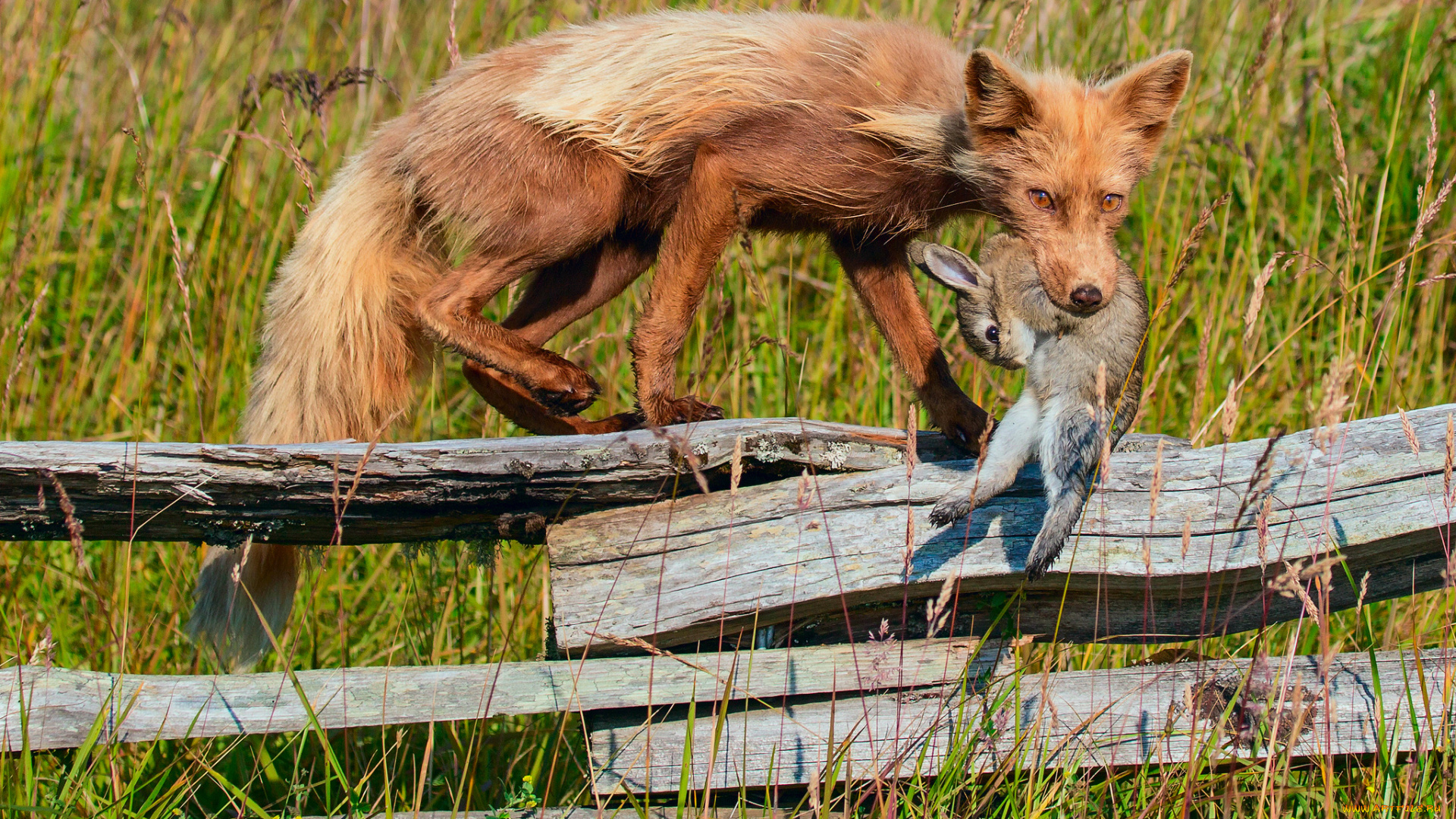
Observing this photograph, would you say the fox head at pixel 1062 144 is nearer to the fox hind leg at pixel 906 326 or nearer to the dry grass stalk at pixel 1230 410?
the fox hind leg at pixel 906 326

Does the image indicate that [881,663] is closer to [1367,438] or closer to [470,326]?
[1367,438]

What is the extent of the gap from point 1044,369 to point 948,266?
0.33 metres

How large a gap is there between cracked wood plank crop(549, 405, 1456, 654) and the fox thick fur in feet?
0.44

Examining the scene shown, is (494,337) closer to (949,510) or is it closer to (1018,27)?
(949,510)

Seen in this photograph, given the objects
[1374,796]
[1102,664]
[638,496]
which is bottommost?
[1102,664]

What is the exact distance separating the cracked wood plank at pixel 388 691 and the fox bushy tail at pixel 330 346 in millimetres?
542

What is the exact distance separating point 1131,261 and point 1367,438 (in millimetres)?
2154

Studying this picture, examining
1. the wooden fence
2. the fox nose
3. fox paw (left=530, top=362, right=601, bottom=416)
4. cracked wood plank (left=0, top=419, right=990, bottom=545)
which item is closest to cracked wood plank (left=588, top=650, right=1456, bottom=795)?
the wooden fence

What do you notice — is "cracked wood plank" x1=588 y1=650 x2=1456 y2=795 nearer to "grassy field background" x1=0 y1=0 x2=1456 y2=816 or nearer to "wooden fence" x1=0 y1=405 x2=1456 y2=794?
"wooden fence" x1=0 y1=405 x2=1456 y2=794

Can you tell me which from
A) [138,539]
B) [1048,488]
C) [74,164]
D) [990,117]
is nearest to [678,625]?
[1048,488]

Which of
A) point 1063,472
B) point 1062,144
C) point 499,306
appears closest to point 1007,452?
point 1063,472

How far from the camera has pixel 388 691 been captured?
7.39ft

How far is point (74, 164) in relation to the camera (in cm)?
430

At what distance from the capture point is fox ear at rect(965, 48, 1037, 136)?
2590 mm
